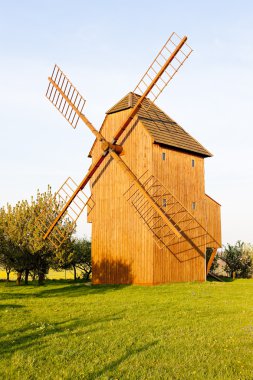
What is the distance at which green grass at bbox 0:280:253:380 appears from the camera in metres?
8.41

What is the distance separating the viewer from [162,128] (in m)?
29.9

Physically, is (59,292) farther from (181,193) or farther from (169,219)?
(181,193)

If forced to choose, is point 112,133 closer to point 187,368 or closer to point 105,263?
point 105,263

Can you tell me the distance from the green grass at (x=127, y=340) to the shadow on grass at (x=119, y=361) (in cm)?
2

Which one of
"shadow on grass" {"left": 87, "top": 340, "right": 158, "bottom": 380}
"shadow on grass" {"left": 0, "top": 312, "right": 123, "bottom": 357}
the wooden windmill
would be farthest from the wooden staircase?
"shadow on grass" {"left": 87, "top": 340, "right": 158, "bottom": 380}

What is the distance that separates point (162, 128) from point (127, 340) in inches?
820

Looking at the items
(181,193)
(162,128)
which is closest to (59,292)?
(181,193)

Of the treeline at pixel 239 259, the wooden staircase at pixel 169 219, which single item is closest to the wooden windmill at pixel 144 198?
the wooden staircase at pixel 169 219

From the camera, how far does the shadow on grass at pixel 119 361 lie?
26.7ft

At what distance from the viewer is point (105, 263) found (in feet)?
97.5

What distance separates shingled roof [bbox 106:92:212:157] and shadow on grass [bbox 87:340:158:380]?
18.7 metres

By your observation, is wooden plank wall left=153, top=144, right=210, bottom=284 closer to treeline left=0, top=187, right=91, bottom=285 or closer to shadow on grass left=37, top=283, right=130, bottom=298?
shadow on grass left=37, top=283, right=130, bottom=298

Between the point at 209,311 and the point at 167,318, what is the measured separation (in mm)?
2593

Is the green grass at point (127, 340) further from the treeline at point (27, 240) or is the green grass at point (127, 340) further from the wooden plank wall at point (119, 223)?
the treeline at point (27, 240)
